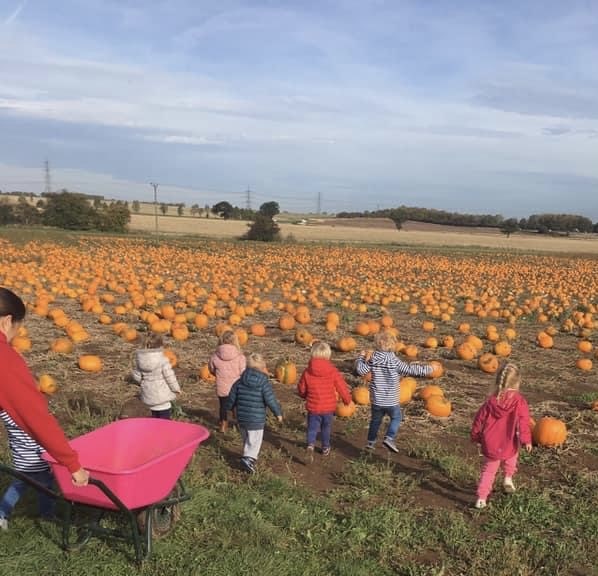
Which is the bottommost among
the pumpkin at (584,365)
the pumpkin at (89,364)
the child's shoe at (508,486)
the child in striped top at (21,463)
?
the pumpkin at (584,365)

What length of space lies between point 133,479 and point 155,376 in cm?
235

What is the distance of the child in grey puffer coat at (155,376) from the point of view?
6.11m

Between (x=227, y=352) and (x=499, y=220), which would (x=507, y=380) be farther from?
(x=499, y=220)

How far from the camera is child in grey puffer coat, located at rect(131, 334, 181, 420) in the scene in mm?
6113

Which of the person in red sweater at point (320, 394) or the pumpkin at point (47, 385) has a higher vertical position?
the person in red sweater at point (320, 394)

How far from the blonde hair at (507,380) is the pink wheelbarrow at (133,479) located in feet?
8.54

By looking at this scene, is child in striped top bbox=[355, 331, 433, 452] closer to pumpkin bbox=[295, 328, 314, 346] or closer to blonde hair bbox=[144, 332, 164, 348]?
blonde hair bbox=[144, 332, 164, 348]

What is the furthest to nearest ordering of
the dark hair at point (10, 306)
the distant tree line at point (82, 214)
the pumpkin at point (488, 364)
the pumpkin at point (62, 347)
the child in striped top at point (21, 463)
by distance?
the distant tree line at point (82, 214) → the pumpkin at point (62, 347) → the pumpkin at point (488, 364) → the child in striped top at point (21, 463) → the dark hair at point (10, 306)

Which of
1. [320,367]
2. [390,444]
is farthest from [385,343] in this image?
[390,444]

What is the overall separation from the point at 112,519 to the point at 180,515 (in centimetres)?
54

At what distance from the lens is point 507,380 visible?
520 cm

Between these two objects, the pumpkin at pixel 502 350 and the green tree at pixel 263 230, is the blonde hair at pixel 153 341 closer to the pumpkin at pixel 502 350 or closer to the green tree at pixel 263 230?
the pumpkin at pixel 502 350

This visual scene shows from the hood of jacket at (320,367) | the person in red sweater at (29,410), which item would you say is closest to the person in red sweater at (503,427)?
the hood of jacket at (320,367)

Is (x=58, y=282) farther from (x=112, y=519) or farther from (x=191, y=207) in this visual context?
(x=191, y=207)
